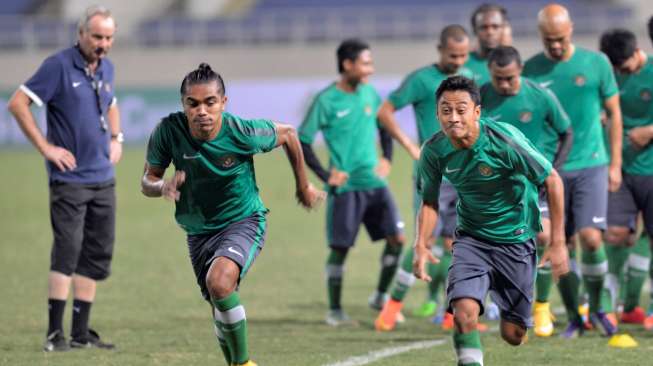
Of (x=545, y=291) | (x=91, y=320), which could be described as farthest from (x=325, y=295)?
(x=545, y=291)

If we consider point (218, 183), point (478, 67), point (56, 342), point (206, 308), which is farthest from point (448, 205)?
point (56, 342)

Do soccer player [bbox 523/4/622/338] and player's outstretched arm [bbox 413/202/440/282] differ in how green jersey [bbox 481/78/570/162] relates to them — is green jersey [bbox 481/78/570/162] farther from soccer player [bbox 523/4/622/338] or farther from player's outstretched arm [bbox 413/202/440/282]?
player's outstretched arm [bbox 413/202/440/282]

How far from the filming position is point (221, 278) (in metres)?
6.98

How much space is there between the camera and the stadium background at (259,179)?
889 cm

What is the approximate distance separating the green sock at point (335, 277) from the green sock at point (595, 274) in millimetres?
→ 2201

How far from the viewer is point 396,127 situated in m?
10.2

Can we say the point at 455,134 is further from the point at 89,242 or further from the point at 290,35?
the point at 290,35

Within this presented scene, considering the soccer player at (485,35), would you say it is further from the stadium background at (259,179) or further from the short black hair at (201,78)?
the short black hair at (201,78)

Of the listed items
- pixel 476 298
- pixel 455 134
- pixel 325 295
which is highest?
pixel 455 134

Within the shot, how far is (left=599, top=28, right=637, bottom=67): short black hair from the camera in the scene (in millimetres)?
9445

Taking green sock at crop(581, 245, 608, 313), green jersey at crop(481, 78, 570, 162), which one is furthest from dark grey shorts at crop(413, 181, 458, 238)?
green sock at crop(581, 245, 608, 313)

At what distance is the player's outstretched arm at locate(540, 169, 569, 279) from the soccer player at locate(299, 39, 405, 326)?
3760mm

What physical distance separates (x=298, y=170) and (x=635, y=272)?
3.95m

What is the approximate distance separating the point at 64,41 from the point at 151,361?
90.9 feet
